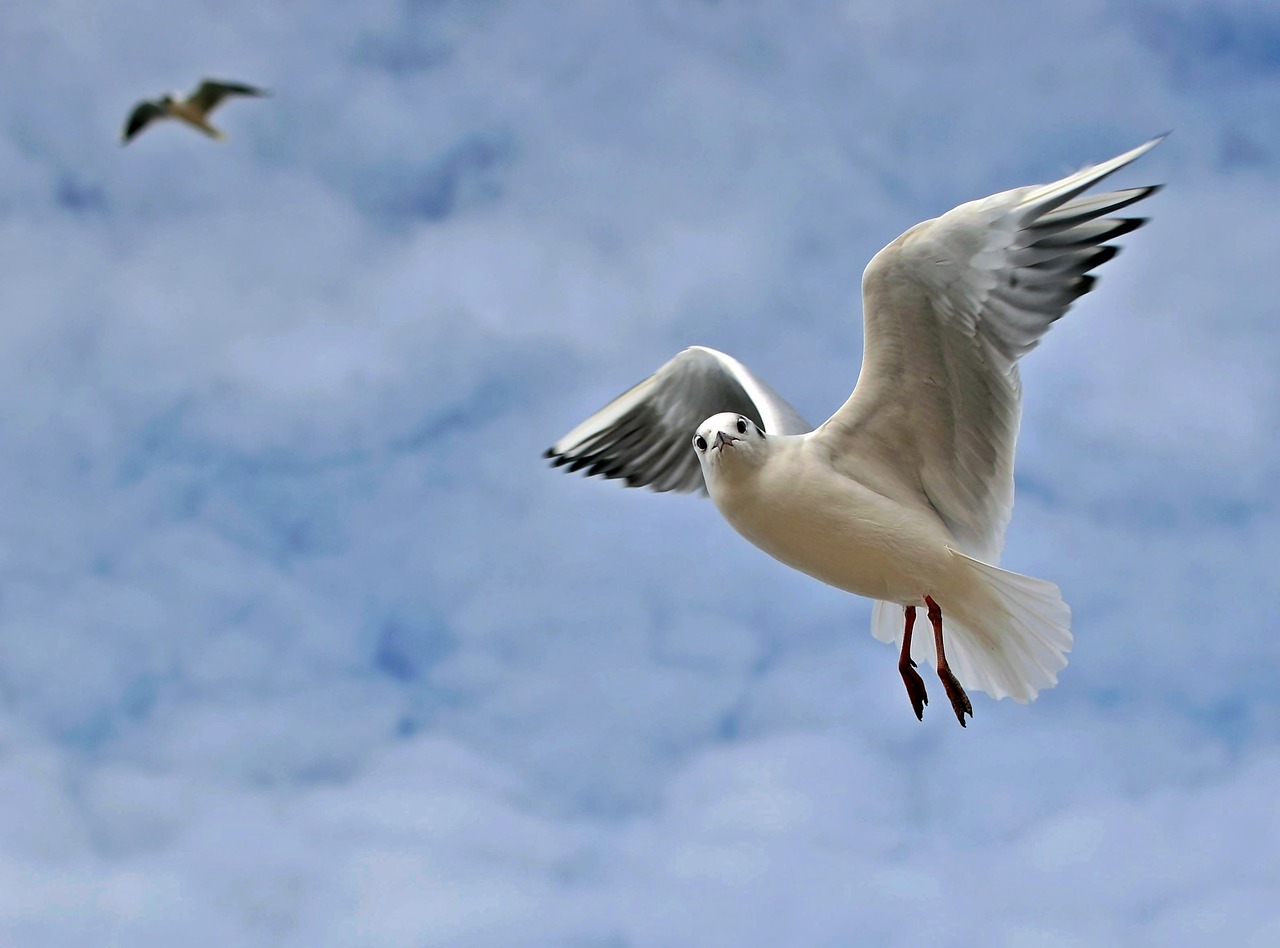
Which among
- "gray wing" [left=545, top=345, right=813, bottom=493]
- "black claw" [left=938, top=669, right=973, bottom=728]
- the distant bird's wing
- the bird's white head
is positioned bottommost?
"black claw" [left=938, top=669, right=973, bottom=728]

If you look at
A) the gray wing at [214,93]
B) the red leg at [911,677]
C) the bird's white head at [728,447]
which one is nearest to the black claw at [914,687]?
the red leg at [911,677]

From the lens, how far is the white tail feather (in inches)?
297

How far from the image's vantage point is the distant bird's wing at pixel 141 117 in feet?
59.8

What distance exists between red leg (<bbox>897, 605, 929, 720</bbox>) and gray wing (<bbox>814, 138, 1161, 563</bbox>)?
→ 0.72 meters

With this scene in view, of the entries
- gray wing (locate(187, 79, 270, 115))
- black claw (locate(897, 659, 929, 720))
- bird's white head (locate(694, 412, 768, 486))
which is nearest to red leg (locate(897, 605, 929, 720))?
black claw (locate(897, 659, 929, 720))

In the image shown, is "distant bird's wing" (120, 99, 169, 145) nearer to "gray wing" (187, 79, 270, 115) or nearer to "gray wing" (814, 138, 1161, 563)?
"gray wing" (187, 79, 270, 115)

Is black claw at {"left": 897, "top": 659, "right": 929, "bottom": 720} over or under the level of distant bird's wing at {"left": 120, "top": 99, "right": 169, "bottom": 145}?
under

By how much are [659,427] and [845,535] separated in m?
2.38

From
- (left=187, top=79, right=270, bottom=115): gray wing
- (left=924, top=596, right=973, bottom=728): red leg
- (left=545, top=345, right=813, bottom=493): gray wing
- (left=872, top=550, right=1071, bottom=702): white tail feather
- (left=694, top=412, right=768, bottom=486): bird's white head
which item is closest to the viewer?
(left=694, top=412, right=768, bottom=486): bird's white head

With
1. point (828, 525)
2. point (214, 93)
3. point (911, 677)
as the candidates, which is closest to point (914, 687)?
point (911, 677)

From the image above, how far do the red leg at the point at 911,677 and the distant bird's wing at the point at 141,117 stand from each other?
44.0 ft

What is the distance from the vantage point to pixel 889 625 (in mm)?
8703

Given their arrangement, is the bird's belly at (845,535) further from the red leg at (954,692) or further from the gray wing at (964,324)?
the red leg at (954,692)

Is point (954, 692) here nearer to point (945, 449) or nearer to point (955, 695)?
point (955, 695)
